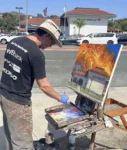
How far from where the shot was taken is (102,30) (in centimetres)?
5244

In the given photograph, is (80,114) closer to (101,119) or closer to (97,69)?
(101,119)

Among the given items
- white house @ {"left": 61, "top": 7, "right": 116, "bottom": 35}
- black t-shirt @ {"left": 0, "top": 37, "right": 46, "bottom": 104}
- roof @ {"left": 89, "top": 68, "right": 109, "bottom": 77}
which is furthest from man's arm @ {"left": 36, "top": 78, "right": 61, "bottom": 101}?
white house @ {"left": 61, "top": 7, "right": 116, "bottom": 35}

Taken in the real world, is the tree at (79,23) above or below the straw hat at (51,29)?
above

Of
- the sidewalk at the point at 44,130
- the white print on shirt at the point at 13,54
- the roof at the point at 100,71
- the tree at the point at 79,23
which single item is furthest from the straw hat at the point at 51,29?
the tree at the point at 79,23

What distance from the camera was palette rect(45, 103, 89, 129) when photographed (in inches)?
117

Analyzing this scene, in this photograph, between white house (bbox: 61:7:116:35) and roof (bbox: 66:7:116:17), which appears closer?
white house (bbox: 61:7:116:35)

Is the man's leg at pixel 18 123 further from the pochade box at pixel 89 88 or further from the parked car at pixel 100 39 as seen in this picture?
the parked car at pixel 100 39

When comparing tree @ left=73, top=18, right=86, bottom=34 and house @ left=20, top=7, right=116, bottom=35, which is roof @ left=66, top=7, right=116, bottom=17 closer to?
house @ left=20, top=7, right=116, bottom=35

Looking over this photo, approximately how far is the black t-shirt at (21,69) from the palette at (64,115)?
0.36 m

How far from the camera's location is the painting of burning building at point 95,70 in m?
3.10

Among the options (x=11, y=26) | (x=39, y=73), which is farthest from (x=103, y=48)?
(x=11, y=26)

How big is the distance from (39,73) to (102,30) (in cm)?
5088

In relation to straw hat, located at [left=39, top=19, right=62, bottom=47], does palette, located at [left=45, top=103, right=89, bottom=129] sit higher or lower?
lower

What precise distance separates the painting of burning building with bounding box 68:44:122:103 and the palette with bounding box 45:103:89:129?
226 mm
